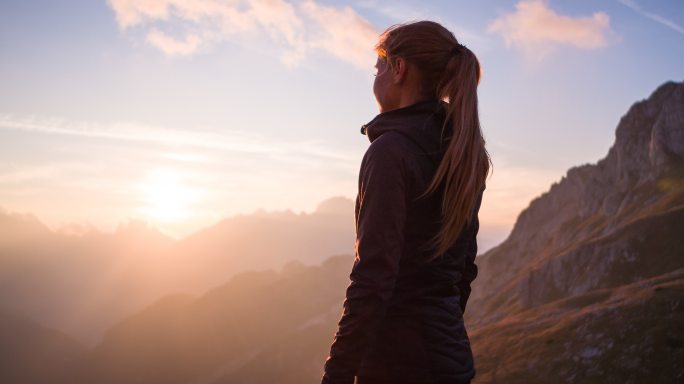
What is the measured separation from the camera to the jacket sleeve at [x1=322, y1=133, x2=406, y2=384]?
379 centimetres

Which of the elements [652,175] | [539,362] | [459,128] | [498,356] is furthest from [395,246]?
[652,175]

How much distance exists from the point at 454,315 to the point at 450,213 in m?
0.85

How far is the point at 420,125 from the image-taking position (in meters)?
4.24

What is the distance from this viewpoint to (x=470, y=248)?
515cm

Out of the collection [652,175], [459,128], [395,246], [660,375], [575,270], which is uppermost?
[652,175]

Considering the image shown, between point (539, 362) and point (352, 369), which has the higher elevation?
point (352, 369)

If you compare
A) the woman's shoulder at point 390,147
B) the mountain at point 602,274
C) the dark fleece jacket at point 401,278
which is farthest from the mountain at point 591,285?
the woman's shoulder at point 390,147

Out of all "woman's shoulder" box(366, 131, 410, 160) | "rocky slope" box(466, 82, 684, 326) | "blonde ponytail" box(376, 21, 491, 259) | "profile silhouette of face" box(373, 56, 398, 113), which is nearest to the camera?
"woman's shoulder" box(366, 131, 410, 160)

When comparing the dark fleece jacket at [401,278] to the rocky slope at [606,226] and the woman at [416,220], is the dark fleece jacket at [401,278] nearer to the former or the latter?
the woman at [416,220]

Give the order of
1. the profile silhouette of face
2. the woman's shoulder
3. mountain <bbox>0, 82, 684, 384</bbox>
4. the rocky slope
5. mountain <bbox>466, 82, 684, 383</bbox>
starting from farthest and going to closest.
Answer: the rocky slope → mountain <bbox>0, 82, 684, 384</bbox> → mountain <bbox>466, 82, 684, 383</bbox> → the profile silhouette of face → the woman's shoulder

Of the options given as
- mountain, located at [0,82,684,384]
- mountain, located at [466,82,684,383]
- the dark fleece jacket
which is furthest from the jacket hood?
mountain, located at [466,82,684,383]

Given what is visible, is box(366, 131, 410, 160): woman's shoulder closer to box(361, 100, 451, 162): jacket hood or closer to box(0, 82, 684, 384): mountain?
box(361, 100, 451, 162): jacket hood

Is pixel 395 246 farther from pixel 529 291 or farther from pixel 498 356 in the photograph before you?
pixel 529 291

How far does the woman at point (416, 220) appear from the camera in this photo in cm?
384
